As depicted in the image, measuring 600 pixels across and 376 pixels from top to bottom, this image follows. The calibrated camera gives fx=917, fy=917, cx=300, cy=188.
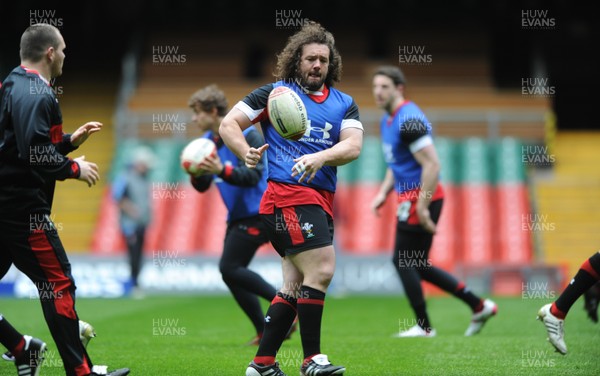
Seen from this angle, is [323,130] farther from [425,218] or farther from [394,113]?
[394,113]

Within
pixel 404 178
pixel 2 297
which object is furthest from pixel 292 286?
pixel 2 297

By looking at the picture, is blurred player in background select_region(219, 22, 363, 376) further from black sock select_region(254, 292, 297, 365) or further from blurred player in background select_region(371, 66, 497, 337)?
blurred player in background select_region(371, 66, 497, 337)

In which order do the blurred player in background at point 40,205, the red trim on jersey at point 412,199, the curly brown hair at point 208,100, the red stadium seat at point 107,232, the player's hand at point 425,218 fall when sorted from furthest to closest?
the red stadium seat at point 107,232, the red trim on jersey at point 412,199, the player's hand at point 425,218, the curly brown hair at point 208,100, the blurred player in background at point 40,205

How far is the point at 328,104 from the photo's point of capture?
6.37m

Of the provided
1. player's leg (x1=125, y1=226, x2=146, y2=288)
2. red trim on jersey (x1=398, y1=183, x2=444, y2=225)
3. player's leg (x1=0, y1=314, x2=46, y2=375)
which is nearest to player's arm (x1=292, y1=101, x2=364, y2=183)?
player's leg (x1=0, y1=314, x2=46, y2=375)

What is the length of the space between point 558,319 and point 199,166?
10.7ft

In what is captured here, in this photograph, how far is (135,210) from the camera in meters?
15.6

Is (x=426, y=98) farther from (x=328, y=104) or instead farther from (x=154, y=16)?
(x=328, y=104)

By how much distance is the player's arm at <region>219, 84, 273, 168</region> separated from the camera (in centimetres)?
621

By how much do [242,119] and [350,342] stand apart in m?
3.06

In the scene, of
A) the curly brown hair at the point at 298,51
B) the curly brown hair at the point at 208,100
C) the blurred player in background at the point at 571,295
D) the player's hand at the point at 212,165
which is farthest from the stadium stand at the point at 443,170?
the curly brown hair at the point at 298,51

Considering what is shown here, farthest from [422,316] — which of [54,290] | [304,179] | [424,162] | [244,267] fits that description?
[54,290]

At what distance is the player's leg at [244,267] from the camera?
330 inches

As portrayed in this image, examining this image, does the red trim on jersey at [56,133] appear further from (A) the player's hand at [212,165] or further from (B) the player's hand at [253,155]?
(A) the player's hand at [212,165]
